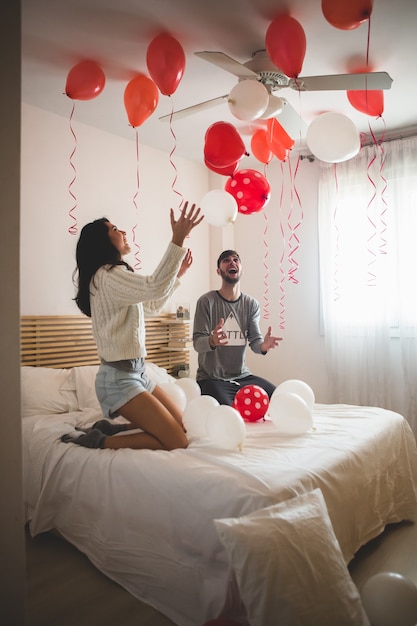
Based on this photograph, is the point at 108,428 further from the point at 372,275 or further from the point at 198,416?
the point at 372,275

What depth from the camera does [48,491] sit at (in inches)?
81.8

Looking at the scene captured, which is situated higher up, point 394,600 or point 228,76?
point 228,76

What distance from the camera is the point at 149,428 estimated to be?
6.73 feet

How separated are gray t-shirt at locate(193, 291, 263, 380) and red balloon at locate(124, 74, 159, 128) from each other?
1254mm

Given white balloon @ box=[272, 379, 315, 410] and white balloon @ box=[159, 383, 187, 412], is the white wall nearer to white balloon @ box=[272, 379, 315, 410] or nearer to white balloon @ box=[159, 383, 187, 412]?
white balloon @ box=[159, 383, 187, 412]

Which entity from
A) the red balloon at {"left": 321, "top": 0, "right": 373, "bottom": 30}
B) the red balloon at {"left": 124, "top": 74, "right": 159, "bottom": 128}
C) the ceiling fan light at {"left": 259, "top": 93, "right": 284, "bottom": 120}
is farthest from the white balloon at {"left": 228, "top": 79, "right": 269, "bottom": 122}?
the red balloon at {"left": 124, "top": 74, "right": 159, "bottom": 128}

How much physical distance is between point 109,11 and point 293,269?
282 centimetres

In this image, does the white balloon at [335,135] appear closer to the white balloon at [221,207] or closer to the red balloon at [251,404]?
the white balloon at [221,207]

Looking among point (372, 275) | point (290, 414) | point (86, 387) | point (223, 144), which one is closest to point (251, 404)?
point (290, 414)

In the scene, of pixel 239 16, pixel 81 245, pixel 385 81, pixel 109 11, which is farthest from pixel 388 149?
pixel 81 245

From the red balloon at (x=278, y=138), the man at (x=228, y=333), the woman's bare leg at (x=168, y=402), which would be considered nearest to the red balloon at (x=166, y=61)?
the red balloon at (x=278, y=138)

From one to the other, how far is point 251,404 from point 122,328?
85 cm

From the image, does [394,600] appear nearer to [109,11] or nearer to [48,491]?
[48,491]

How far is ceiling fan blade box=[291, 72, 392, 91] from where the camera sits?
88.3 inches
